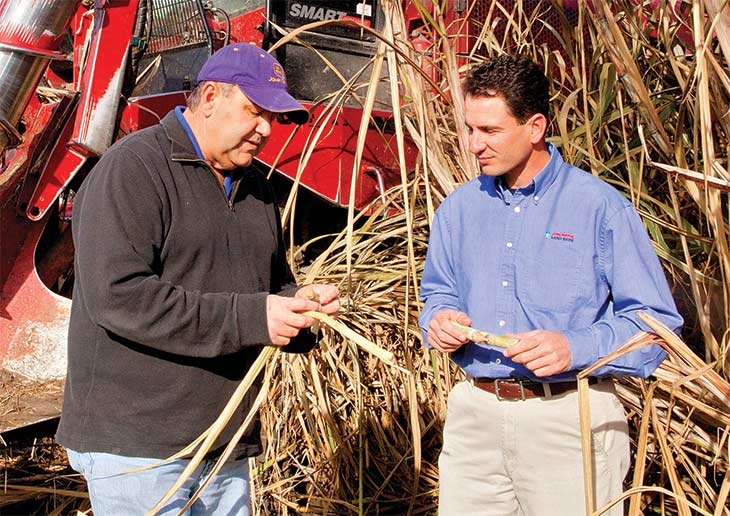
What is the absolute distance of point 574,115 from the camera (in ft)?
11.2

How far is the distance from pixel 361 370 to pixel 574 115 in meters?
1.31

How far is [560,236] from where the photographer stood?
7.64 feet

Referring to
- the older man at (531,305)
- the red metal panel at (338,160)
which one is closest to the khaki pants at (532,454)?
the older man at (531,305)

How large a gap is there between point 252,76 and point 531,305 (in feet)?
3.02

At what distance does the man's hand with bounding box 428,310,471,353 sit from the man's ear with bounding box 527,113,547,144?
1.71 ft

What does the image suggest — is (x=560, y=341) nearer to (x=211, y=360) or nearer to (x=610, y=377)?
(x=610, y=377)

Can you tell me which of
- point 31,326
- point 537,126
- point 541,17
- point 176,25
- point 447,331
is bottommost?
point 31,326

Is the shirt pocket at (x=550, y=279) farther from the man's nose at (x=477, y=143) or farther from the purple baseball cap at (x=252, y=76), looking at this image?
the purple baseball cap at (x=252, y=76)

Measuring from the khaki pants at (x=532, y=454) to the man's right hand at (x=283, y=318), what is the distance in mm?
647

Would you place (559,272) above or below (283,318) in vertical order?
above

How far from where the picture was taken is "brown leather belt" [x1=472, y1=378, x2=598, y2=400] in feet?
7.65

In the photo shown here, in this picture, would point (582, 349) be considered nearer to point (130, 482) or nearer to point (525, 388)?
point (525, 388)

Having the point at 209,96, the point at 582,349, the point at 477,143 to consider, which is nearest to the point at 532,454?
the point at 582,349

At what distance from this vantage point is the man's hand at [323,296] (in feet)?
7.18
